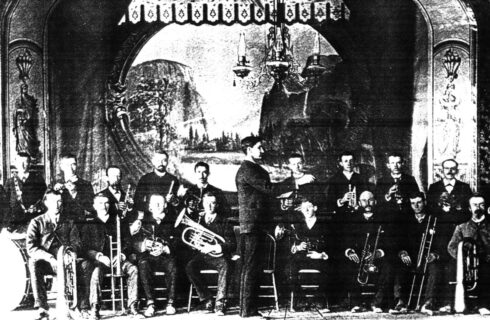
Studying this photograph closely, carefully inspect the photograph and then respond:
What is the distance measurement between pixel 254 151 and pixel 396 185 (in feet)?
5.67

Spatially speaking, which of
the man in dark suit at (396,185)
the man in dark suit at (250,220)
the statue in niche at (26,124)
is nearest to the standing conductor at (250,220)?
the man in dark suit at (250,220)

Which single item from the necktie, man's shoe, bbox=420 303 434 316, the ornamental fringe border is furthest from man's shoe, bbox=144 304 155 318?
the necktie

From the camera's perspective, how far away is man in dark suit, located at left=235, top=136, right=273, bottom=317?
815 centimetres

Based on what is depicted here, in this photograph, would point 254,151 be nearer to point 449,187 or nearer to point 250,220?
point 250,220

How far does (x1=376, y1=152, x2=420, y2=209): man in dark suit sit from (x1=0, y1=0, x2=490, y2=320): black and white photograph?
17mm

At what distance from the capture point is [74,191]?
8.55 metres

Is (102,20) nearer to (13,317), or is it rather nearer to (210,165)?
(210,165)

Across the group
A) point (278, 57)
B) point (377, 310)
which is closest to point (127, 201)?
point (278, 57)

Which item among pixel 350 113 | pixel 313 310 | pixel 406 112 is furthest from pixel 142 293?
pixel 406 112

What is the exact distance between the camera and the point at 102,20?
28.6 ft

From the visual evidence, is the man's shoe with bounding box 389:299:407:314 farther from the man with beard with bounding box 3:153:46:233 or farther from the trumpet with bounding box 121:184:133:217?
the man with beard with bounding box 3:153:46:233

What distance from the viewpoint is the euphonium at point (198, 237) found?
326 inches

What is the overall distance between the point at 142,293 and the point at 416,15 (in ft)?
14.9

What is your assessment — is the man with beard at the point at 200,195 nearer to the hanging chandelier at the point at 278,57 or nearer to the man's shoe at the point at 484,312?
the hanging chandelier at the point at 278,57
